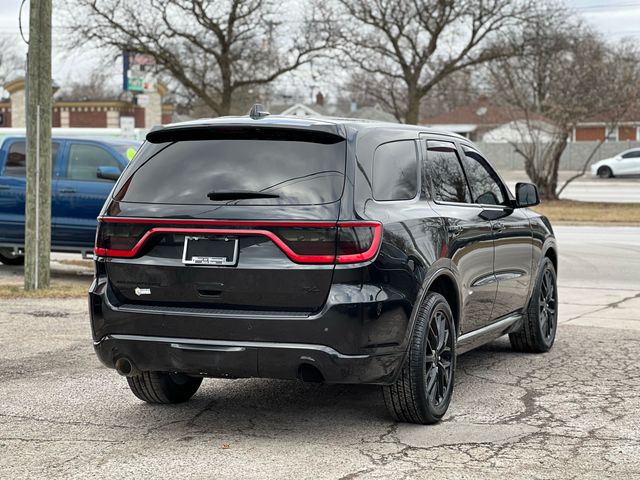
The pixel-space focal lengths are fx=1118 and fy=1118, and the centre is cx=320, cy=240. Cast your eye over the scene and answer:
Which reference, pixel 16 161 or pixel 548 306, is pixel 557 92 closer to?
pixel 16 161

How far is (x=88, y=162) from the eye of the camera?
14.2 meters

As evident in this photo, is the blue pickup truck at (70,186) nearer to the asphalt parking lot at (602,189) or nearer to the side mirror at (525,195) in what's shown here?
the side mirror at (525,195)

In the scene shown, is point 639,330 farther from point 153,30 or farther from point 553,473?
point 153,30

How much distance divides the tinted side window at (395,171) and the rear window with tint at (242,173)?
31 cm

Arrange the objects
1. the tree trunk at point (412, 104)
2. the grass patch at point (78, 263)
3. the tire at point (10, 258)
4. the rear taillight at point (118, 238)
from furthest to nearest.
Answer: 1. the tree trunk at point (412, 104)
2. the grass patch at point (78, 263)
3. the tire at point (10, 258)
4. the rear taillight at point (118, 238)

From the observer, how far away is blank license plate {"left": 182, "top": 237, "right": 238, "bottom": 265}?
5762 millimetres

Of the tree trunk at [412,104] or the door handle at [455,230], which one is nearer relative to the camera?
the door handle at [455,230]

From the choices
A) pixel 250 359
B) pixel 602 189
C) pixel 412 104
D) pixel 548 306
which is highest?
pixel 412 104

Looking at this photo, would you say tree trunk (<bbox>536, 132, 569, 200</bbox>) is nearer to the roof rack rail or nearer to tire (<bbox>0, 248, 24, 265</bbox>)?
tire (<bbox>0, 248, 24, 265</bbox>)

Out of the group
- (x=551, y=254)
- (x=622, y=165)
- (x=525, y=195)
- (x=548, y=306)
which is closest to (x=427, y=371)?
(x=525, y=195)

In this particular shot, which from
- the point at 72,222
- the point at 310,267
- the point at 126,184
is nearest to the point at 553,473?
the point at 310,267

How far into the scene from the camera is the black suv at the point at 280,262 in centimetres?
566

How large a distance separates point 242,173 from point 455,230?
1516mm

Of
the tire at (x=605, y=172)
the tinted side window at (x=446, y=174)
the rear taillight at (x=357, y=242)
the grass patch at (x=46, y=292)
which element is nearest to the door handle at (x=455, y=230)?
the tinted side window at (x=446, y=174)
